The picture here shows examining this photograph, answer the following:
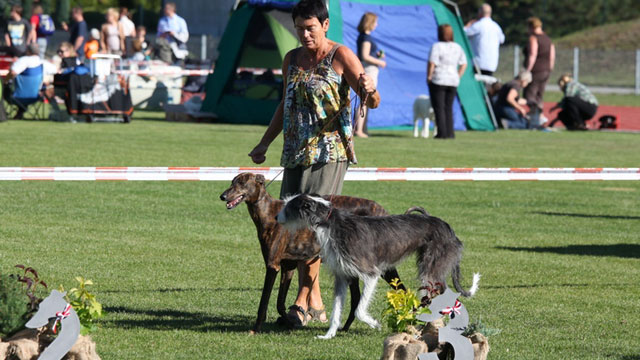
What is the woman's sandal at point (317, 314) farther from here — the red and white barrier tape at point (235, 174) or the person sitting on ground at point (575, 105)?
the person sitting on ground at point (575, 105)

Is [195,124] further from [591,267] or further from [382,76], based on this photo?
[591,267]

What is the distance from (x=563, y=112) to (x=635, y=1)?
5655cm

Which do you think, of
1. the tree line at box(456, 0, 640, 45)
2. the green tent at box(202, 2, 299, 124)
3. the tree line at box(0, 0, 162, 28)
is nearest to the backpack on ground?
the green tent at box(202, 2, 299, 124)

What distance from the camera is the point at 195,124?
893 inches

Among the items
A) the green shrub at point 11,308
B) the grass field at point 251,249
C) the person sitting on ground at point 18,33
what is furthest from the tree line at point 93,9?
the green shrub at point 11,308

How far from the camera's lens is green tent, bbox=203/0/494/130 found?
72.0 feet

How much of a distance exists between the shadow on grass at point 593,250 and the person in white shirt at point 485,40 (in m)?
14.0

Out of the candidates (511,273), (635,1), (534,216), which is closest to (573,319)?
(511,273)

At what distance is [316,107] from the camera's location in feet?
21.4

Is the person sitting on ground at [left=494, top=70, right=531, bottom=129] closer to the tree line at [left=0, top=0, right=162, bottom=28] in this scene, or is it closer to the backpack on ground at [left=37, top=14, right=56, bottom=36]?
the backpack on ground at [left=37, top=14, right=56, bottom=36]

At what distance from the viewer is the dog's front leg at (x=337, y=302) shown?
6.25 meters

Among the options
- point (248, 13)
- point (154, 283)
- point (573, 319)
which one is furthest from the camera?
point (248, 13)

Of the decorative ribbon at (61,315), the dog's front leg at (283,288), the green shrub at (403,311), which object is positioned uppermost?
the decorative ribbon at (61,315)

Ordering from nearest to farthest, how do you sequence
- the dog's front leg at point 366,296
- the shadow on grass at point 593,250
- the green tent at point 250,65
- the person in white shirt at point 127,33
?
the dog's front leg at point 366,296 < the shadow on grass at point 593,250 < the green tent at point 250,65 < the person in white shirt at point 127,33
